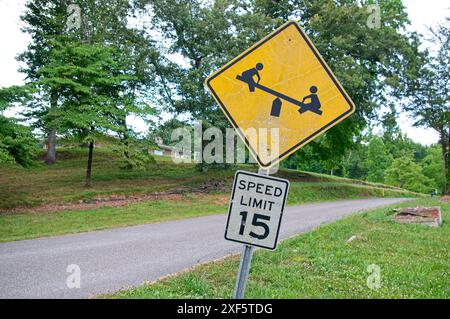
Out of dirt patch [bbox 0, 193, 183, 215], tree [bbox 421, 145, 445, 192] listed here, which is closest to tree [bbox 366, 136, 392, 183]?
tree [bbox 421, 145, 445, 192]

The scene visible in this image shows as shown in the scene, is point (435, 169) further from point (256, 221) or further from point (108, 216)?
point (256, 221)

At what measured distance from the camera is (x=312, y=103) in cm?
333

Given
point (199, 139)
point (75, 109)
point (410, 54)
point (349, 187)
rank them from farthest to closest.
→ point (349, 187) < point (410, 54) < point (199, 139) < point (75, 109)

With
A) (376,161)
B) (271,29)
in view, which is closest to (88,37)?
(271,29)

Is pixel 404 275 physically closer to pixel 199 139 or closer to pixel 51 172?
pixel 199 139

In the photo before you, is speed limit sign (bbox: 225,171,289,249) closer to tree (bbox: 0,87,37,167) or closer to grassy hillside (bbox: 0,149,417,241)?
grassy hillside (bbox: 0,149,417,241)

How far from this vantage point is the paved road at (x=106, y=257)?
6.32 meters

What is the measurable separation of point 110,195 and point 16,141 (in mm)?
5756

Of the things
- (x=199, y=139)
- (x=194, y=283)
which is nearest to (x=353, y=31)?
(x=199, y=139)

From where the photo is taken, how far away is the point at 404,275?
616 cm

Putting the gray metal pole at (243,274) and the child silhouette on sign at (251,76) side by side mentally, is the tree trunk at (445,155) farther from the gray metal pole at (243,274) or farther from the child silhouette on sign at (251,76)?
the gray metal pole at (243,274)

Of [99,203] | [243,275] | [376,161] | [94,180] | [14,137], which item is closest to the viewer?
[243,275]

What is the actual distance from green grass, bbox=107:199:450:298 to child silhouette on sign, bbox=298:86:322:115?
262cm

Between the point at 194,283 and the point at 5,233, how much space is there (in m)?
9.52
